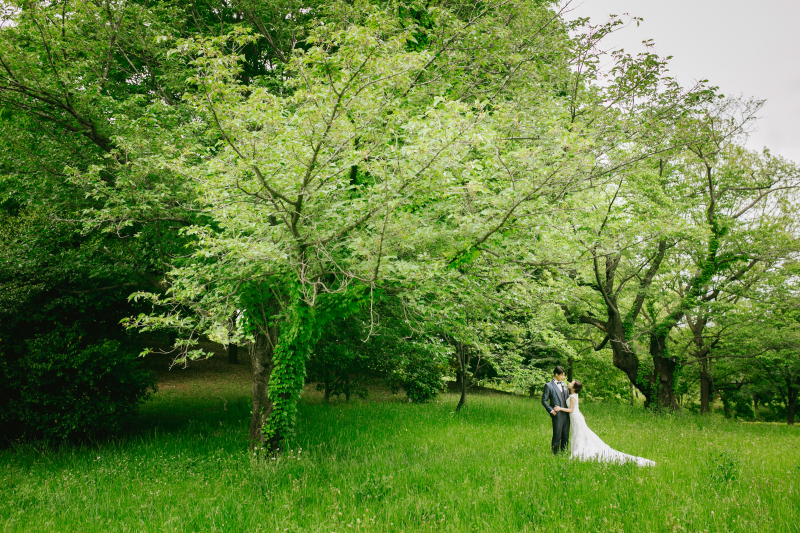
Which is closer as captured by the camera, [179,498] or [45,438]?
[179,498]

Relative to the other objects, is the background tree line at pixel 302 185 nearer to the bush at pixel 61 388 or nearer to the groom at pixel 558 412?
the bush at pixel 61 388

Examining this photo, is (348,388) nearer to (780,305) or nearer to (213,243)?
(213,243)

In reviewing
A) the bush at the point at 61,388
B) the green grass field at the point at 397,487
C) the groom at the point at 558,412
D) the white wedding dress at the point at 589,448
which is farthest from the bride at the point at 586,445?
the bush at the point at 61,388

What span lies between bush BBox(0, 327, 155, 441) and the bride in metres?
10.1

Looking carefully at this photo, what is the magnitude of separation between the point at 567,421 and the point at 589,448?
2.16 feet

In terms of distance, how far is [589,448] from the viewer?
22.6 ft

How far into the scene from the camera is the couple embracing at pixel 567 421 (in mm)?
6926

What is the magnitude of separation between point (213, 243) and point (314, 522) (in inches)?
149

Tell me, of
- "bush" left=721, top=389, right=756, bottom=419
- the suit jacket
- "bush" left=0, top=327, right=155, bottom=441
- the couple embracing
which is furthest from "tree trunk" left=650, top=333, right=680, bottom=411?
"bush" left=0, top=327, right=155, bottom=441

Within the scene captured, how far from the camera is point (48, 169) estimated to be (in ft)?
28.8

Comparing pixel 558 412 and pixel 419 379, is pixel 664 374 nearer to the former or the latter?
pixel 419 379

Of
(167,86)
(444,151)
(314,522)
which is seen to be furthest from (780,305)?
(167,86)

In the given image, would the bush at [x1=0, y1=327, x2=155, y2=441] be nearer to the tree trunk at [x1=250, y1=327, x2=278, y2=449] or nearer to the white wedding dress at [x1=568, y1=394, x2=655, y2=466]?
the tree trunk at [x1=250, y1=327, x2=278, y2=449]

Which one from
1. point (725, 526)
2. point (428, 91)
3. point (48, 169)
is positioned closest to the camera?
point (725, 526)
